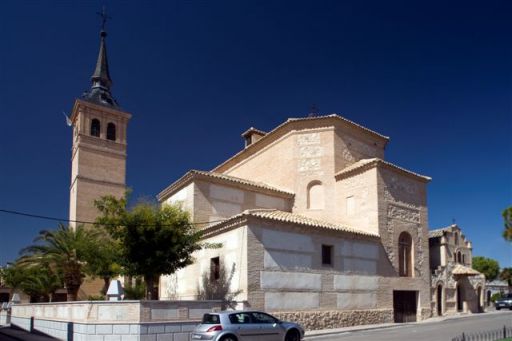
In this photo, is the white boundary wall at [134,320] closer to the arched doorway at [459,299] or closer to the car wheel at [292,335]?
the car wheel at [292,335]

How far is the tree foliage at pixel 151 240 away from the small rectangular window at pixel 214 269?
163cm

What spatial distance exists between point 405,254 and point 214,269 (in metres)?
10.8

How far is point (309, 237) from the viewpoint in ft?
65.6

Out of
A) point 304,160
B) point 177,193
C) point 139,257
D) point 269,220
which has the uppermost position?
point 304,160

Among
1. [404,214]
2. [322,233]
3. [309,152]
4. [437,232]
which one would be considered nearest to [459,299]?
[437,232]

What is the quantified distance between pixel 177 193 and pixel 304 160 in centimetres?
740

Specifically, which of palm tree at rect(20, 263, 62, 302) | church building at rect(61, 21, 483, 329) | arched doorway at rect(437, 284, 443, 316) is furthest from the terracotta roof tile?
palm tree at rect(20, 263, 62, 302)

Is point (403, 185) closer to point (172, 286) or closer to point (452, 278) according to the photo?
point (452, 278)

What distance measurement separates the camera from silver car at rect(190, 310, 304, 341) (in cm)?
1266

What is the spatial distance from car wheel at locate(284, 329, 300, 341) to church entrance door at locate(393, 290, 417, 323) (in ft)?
35.3

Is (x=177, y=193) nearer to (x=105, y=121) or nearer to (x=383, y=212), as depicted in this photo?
(x=383, y=212)

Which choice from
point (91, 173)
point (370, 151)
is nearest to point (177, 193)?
point (370, 151)

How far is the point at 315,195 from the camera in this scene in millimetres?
26047

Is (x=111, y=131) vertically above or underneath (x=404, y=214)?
above
